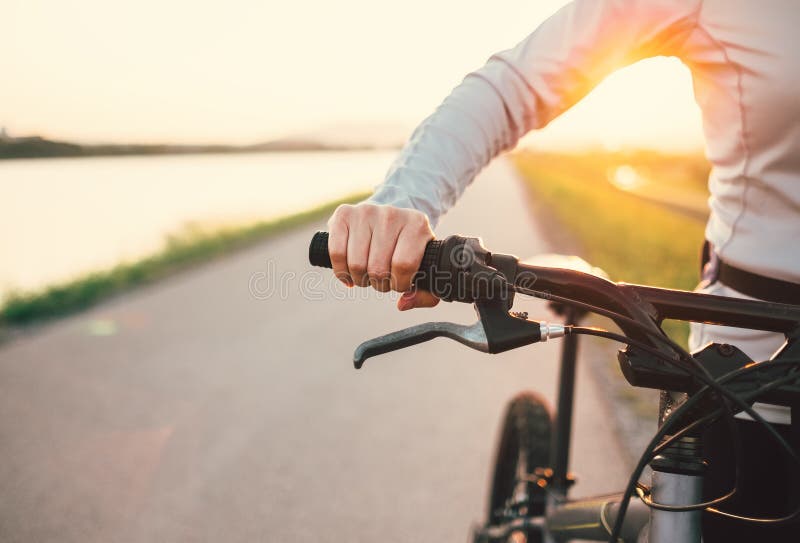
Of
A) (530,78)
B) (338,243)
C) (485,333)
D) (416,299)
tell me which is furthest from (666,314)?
(530,78)

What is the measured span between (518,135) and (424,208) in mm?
435

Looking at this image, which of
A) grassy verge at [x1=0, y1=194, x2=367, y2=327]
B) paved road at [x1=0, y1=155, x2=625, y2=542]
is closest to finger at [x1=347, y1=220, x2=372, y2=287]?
paved road at [x1=0, y1=155, x2=625, y2=542]

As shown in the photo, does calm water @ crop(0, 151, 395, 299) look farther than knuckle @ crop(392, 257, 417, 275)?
Yes

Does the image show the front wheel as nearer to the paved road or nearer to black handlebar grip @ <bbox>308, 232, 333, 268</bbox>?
the paved road

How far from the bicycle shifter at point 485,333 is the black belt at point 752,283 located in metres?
0.73

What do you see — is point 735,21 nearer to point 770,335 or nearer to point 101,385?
point 770,335

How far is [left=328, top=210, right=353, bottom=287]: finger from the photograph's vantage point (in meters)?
0.98

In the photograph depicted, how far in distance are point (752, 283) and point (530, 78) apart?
704 millimetres

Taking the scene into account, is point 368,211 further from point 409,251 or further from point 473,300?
point 473,300

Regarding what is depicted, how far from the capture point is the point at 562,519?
68.6 inches

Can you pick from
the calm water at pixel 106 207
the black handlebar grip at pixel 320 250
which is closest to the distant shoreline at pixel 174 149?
the calm water at pixel 106 207

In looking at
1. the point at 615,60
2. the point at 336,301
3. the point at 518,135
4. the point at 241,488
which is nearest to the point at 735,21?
the point at 615,60

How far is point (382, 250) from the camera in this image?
3.11 feet

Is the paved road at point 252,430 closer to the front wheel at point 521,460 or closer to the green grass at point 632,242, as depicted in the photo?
the front wheel at point 521,460
